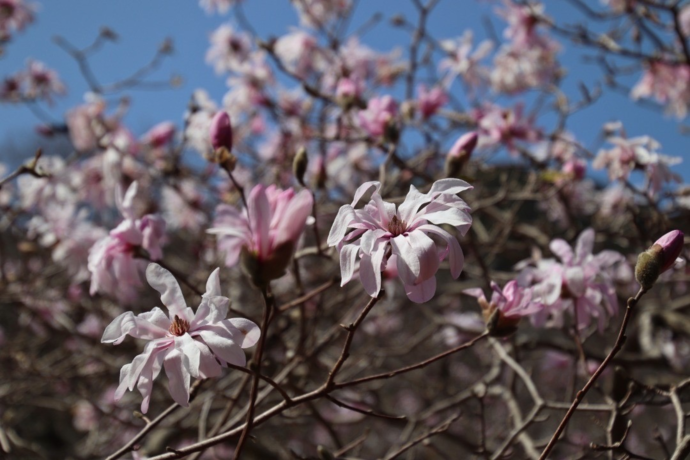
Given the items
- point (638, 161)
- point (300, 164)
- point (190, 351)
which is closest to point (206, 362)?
point (190, 351)

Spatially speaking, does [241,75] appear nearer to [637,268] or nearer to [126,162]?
[126,162]

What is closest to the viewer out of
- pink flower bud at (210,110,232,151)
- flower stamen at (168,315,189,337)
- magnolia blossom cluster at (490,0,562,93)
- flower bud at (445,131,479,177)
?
flower stamen at (168,315,189,337)

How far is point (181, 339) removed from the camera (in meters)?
0.67

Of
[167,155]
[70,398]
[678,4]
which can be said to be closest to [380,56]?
[167,155]

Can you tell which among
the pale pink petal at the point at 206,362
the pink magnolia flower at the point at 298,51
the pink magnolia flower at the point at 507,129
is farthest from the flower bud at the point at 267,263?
the pink magnolia flower at the point at 298,51

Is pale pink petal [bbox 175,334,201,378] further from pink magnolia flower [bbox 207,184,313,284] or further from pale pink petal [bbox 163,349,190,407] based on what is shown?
pink magnolia flower [bbox 207,184,313,284]

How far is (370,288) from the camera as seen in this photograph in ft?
2.00

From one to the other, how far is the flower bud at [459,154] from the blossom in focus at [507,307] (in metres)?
0.31

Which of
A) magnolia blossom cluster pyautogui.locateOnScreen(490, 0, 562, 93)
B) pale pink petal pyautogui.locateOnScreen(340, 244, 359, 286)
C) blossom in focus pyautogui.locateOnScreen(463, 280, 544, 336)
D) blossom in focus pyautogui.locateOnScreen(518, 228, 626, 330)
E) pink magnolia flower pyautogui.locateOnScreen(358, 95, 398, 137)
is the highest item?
magnolia blossom cluster pyautogui.locateOnScreen(490, 0, 562, 93)

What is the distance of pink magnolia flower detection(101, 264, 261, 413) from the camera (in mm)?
643

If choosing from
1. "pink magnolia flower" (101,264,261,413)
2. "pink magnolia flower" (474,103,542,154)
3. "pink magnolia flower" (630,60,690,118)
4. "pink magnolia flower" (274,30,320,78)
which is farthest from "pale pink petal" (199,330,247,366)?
"pink magnolia flower" (630,60,690,118)

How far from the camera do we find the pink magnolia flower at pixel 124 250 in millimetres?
1001

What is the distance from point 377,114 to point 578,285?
591 millimetres

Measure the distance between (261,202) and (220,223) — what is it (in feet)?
0.32
